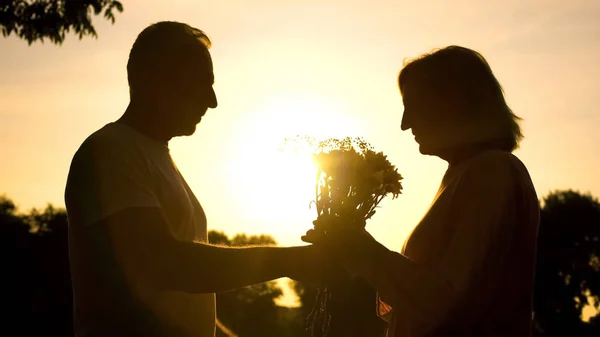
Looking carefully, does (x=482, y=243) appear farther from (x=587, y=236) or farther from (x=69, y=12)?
(x=587, y=236)

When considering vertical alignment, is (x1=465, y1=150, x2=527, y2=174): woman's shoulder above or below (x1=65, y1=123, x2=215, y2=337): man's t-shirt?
above

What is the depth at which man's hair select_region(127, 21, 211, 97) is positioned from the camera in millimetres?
4895

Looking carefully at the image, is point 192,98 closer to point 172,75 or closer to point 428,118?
point 172,75

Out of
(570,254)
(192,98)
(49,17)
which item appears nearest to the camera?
(192,98)

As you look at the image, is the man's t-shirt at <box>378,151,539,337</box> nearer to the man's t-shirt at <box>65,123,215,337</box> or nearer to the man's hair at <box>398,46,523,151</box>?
the man's hair at <box>398,46,523,151</box>

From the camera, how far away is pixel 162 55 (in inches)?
194

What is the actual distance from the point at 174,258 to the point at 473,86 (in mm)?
2315

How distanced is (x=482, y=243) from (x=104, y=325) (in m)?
2.24

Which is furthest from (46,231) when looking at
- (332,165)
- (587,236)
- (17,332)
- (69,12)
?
(332,165)

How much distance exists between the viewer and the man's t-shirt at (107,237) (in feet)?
13.9

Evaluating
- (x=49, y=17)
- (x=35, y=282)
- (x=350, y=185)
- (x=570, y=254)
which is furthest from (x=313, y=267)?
(x=570, y=254)

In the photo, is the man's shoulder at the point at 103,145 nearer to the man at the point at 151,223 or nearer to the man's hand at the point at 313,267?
the man at the point at 151,223

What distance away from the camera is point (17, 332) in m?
48.2

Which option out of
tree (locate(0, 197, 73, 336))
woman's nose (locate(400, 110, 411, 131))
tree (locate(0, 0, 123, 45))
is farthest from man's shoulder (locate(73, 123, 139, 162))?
tree (locate(0, 197, 73, 336))
